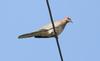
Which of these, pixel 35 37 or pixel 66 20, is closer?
pixel 35 37

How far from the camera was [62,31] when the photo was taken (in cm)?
1117

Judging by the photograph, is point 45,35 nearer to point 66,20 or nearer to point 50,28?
point 50,28

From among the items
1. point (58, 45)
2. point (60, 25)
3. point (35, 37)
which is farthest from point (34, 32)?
point (58, 45)

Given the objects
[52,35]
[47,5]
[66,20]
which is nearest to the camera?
[47,5]

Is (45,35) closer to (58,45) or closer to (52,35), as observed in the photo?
(52,35)

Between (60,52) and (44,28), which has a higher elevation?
(44,28)

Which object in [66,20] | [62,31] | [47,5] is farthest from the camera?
[66,20]

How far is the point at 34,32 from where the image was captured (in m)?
10.7

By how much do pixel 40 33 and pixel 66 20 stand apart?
4.94 feet

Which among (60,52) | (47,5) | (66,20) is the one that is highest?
(66,20)

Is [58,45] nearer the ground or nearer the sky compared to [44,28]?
nearer the ground

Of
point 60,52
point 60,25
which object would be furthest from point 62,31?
point 60,52

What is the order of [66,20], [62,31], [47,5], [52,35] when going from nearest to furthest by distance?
1. [47,5]
2. [52,35]
3. [62,31]
4. [66,20]

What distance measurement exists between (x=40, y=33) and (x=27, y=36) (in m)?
0.33
